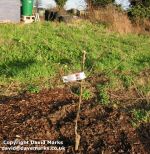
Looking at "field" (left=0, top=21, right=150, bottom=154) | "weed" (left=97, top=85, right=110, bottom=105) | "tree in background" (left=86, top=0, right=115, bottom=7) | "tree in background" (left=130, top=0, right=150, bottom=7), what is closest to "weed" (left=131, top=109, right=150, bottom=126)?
"field" (left=0, top=21, right=150, bottom=154)

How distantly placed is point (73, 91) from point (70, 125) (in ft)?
5.31

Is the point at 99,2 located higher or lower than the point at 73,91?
higher

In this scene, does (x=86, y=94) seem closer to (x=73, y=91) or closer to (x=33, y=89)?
(x=73, y=91)

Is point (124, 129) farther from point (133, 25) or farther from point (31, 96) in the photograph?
point (133, 25)

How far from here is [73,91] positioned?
666 cm

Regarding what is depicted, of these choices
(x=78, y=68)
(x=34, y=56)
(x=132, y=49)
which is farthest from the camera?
(x=132, y=49)

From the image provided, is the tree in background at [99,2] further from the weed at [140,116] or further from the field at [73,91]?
the weed at [140,116]

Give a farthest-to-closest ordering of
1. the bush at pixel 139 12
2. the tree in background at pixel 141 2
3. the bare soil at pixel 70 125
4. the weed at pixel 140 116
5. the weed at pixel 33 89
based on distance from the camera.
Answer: the tree in background at pixel 141 2 < the bush at pixel 139 12 < the weed at pixel 33 89 < the weed at pixel 140 116 < the bare soil at pixel 70 125

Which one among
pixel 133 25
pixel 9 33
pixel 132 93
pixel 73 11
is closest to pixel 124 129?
pixel 132 93

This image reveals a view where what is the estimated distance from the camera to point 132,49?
10414 mm

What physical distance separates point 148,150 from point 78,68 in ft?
12.2

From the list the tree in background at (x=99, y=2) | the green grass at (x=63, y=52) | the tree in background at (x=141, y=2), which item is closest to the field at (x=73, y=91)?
the green grass at (x=63, y=52)

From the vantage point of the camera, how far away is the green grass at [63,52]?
24.7 ft

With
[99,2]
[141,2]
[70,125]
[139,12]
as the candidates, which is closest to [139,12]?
[139,12]
